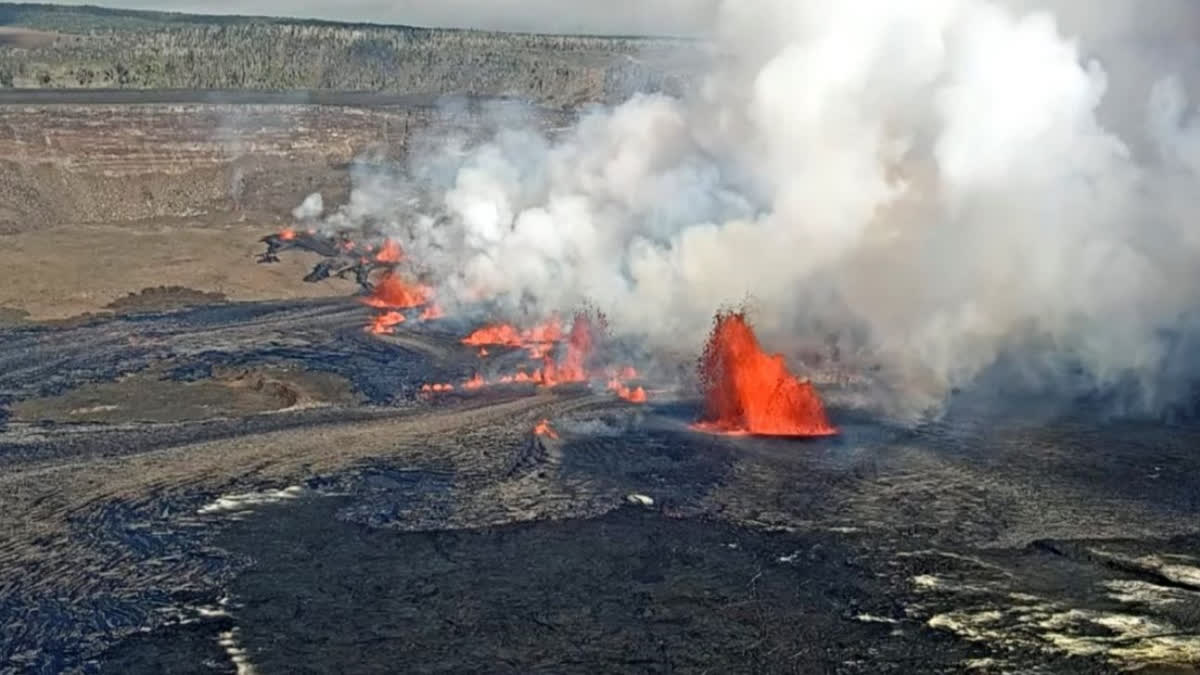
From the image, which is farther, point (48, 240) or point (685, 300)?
point (48, 240)

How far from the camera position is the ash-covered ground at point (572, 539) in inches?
850

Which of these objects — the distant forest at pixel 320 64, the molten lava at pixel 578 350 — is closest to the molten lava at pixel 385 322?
the molten lava at pixel 578 350

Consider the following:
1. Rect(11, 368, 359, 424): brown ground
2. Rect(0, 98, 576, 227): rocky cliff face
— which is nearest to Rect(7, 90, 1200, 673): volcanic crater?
Rect(11, 368, 359, 424): brown ground

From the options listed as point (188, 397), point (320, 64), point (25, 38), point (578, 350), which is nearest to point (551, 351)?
point (578, 350)

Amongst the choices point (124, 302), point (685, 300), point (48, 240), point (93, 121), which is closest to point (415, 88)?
point (93, 121)

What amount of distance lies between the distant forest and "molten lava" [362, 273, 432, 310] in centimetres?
4964

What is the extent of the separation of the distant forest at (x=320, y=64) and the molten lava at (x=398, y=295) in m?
49.6

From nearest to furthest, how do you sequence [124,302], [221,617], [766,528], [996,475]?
1. [221,617]
2. [766,528]
3. [996,475]
4. [124,302]

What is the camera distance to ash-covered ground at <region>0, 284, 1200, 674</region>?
21594 mm

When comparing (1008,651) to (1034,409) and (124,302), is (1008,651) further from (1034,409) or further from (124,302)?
(124,302)

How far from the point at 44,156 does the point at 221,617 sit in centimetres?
7481

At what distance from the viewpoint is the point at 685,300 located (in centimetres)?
5156

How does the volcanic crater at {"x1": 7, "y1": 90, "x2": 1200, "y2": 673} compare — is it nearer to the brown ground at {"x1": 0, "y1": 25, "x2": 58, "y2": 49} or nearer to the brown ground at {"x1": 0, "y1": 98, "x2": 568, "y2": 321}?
the brown ground at {"x1": 0, "y1": 98, "x2": 568, "y2": 321}

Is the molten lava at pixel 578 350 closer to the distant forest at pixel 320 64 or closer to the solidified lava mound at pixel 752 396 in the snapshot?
the solidified lava mound at pixel 752 396
